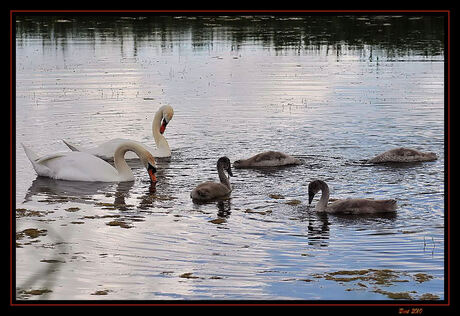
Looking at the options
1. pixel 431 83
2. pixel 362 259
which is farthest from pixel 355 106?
pixel 362 259

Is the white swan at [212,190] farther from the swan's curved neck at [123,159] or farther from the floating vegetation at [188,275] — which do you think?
the floating vegetation at [188,275]

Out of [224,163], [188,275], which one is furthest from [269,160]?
[188,275]

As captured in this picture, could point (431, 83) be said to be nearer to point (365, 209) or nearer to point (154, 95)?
point (154, 95)

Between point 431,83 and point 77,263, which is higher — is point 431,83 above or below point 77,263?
above

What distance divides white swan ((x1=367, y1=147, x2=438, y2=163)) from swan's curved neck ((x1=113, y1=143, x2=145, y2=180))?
3.61 m

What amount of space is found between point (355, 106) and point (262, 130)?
10.2ft

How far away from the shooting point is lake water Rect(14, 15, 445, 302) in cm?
880

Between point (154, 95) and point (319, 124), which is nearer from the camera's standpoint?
point (319, 124)

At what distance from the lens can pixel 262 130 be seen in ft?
56.2

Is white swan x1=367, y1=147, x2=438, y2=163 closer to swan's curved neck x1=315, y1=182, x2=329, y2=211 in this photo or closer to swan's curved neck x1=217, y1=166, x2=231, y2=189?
swan's curved neck x1=217, y1=166, x2=231, y2=189

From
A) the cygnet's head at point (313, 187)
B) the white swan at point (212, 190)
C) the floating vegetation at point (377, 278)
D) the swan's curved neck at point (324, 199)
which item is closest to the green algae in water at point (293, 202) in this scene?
the cygnet's head at point (313, 187)

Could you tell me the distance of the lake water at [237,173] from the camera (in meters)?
8.80

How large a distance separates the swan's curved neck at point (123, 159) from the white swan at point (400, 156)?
361cm
